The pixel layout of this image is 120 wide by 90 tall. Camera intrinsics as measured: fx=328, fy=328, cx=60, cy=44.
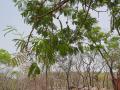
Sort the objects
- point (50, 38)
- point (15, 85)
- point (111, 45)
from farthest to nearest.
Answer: point (15, 85) → point (111, 45) → point (50, 38)

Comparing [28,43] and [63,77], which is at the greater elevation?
→ [28,43]

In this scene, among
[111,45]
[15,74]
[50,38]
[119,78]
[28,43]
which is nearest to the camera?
[28,43]

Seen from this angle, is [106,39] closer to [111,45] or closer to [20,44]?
[111,45]

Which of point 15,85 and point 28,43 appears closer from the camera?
point 28,43

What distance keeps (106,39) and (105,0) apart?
2199 centimetres

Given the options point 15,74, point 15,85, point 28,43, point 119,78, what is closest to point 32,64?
point 28,43

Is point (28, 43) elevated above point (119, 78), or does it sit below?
above

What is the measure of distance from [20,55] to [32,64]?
21cm

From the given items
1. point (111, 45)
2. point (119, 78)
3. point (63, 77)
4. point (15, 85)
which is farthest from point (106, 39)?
point (15, 85)

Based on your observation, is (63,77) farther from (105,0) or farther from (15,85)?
(105,0)

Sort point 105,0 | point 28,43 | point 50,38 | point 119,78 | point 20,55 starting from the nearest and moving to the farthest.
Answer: point 20,55
point 28,43
point 50,38
point 105,0
point 119,78

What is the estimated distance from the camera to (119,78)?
137 inches

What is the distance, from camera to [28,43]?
8.00 feet

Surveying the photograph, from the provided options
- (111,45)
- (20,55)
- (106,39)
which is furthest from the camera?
(111,45)
